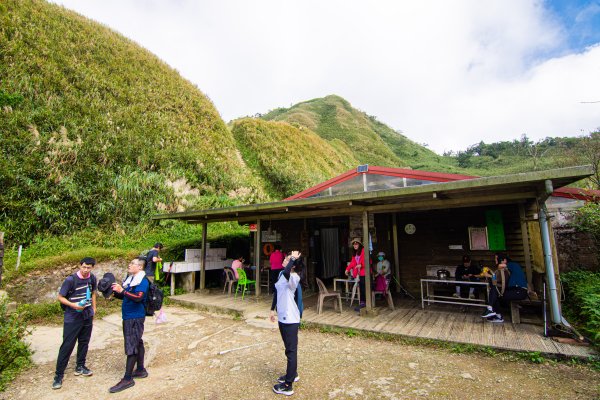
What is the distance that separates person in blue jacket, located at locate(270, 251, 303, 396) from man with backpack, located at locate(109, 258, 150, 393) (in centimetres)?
169

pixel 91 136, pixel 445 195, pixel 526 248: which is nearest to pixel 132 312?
pixel 445 195

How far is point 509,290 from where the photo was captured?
17.4 ft

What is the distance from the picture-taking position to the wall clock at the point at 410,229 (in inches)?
314

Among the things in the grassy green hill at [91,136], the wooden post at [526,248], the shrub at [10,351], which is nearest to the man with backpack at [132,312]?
the shrub at [10,351]

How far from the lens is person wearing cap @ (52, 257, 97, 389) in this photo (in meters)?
3.69

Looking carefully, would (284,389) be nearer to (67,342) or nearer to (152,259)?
(67,342)

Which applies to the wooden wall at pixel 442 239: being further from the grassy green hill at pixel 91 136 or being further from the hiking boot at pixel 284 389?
the grassy green hill at pixel 91 136

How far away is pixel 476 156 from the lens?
4569 cm

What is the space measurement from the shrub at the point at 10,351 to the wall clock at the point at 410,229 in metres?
8.09

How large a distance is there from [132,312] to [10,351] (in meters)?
2.12

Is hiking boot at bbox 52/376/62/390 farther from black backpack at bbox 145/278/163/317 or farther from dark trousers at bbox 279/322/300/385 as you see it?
dark trousers at bbox 279/322/300/385

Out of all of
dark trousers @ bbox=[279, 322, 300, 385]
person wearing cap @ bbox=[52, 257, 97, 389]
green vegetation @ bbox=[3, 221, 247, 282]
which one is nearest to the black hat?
person wearing cap @ bbox=[52, 257, 97, 389]

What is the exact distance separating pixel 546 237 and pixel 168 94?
69.8 ft

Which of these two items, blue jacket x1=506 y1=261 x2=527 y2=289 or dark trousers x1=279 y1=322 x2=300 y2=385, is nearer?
dark trousers x1=279 y1=322 x2=300 y2=385
